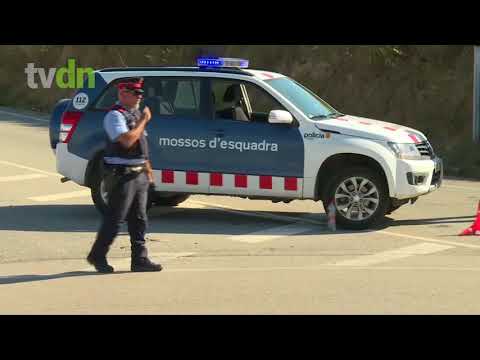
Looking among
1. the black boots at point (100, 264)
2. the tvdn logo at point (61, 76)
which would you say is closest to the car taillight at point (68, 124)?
the black boots at point (100, 264)

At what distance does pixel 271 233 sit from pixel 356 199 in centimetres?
109

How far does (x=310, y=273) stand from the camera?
887 centimetres

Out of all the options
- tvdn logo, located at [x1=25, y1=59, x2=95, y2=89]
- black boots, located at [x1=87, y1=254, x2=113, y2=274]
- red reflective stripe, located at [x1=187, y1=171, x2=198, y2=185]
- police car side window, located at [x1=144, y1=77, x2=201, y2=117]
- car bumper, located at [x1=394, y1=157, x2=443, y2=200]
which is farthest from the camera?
tvdn logo, located at [x1=25, y1=59, x2=95, y2=89]

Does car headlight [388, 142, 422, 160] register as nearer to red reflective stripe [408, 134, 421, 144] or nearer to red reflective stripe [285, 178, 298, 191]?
red reflective stripe [408, 134, 421, 144]

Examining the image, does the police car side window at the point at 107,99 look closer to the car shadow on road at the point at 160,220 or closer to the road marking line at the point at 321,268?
the car shadow on road at the point at 160,220

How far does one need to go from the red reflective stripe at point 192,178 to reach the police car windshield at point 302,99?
1477 mm

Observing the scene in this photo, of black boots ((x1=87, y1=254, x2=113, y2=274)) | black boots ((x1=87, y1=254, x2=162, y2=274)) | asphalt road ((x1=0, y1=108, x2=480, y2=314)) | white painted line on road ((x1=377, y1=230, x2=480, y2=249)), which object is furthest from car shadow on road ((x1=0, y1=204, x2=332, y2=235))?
black boots ((x1=87, y1=254, x2=113, y2=274))

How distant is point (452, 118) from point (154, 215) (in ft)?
30.7

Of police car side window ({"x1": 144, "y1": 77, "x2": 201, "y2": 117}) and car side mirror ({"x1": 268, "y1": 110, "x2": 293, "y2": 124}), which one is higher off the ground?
police car side window ({"x1": 144, "y1": 77, "x2": 201, "y2": 117})

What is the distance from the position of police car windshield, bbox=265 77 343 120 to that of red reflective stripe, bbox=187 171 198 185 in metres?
1.48

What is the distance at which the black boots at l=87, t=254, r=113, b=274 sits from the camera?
887cm

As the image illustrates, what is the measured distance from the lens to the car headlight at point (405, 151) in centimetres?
1107

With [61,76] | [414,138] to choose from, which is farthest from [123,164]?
[61,76]

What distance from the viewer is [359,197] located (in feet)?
36.7
